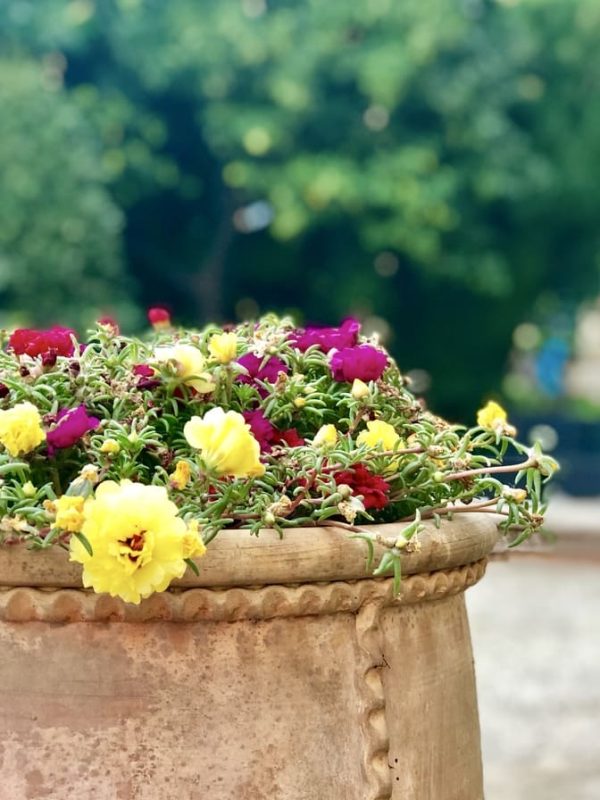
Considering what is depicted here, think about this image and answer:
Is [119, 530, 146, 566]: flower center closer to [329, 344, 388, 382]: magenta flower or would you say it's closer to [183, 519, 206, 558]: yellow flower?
[183, 519, 206, 558]: yellow flower

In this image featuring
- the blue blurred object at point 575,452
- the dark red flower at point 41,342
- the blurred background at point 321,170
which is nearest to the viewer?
the dark red flower at point 41,342

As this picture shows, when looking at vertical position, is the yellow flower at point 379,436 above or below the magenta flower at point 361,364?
below

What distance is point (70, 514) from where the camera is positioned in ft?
5.88

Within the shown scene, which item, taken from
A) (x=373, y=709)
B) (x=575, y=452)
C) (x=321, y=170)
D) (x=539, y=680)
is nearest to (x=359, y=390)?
(x=373, y=709)

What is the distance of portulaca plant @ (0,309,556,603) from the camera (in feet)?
5.97

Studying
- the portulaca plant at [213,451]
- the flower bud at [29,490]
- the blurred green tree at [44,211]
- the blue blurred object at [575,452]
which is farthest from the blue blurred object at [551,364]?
the flower bud at [29,490]

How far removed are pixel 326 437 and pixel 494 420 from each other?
1.22 feet

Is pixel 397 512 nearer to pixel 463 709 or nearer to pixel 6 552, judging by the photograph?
pixel 463 709

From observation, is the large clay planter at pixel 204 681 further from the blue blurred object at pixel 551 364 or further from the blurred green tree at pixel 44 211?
the blue blurred object at pixel 551 364

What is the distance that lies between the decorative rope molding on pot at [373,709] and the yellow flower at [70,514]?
471mm

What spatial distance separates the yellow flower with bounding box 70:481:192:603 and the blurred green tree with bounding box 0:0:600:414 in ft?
51.9

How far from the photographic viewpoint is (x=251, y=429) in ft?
6.95

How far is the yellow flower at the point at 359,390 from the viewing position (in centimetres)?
222

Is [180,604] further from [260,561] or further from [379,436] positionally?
[379,436]
